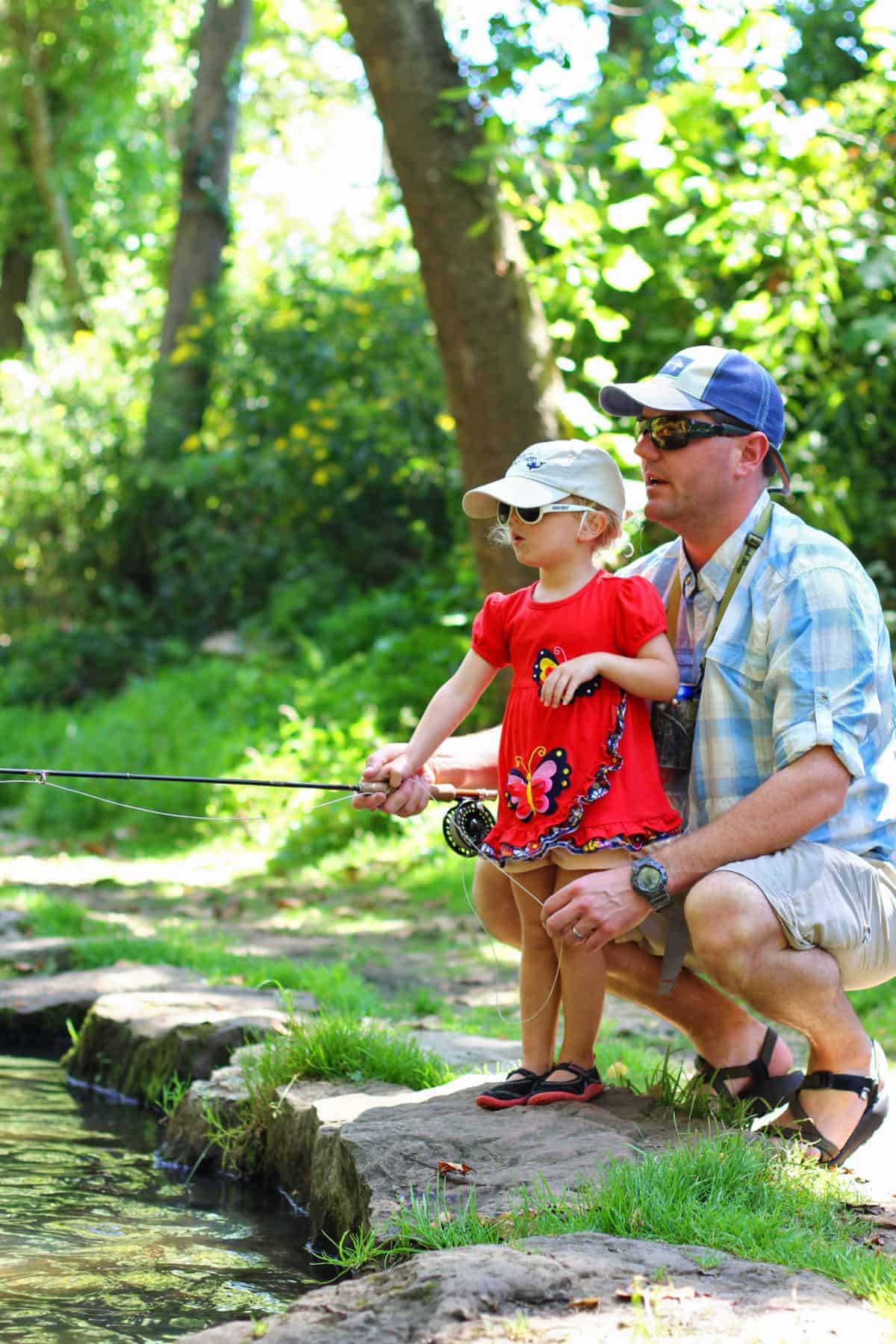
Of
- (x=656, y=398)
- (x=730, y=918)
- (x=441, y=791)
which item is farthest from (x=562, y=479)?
(x=730, y=918)

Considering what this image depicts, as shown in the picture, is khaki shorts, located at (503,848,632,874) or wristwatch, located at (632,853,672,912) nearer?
wristwatch, located at (632,853,672,912)

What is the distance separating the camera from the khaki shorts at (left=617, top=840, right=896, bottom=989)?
118 inches

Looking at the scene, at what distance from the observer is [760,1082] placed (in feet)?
11.2

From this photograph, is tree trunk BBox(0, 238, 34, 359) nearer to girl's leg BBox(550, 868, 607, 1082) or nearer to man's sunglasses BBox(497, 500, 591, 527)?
man's sunglasses BBox(497, 500, 591, 527)

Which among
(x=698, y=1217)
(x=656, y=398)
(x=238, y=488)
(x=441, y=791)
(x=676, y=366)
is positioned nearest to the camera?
(x=698, y=1217)

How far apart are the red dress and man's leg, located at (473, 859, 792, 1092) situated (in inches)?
7.6

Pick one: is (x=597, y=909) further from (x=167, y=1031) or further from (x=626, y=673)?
(x=167, y=1031)

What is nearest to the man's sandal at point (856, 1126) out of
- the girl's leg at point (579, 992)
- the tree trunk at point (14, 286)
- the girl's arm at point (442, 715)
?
the girl's leg at point (579, 992)

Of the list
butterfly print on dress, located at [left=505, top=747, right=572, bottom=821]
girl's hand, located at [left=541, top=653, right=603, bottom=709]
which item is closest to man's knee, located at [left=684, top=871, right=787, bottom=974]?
butterfly print on dress, located at [left=505, top=747, right=572, bottom=821]

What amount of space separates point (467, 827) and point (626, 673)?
1.76ft

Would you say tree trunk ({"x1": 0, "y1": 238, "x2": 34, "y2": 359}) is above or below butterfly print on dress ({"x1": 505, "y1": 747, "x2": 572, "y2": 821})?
above

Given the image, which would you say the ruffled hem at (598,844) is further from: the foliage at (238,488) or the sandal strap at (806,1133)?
the foliage at (238,488)

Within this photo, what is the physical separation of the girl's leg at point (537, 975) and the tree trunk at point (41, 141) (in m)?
16.6

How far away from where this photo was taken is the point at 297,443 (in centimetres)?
1085
